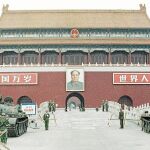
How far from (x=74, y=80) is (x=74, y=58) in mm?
4858

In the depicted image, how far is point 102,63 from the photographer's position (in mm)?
53000

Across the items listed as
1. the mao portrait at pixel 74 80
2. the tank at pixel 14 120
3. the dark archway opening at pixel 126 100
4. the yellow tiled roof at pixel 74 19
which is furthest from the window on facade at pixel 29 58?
the tank at pixel 14 120

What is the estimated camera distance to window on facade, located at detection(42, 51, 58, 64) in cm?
5341

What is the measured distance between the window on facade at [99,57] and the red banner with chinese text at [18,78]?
797 centimetres

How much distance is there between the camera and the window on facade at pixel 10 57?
53812 millimetres

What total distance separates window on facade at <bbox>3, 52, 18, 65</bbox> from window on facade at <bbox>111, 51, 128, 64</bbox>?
466 inches

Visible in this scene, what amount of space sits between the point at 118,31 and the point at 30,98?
1455cm

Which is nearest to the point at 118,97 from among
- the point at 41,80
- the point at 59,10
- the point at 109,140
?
the point at 41,80

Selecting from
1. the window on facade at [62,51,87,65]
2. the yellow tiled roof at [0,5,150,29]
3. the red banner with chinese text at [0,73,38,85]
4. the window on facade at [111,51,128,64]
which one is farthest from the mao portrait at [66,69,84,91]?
the yellow tiled roof at [0,5,150,29]

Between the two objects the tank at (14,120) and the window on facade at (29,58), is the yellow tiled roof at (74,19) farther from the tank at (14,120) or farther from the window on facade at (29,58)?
the tank at (14,120)

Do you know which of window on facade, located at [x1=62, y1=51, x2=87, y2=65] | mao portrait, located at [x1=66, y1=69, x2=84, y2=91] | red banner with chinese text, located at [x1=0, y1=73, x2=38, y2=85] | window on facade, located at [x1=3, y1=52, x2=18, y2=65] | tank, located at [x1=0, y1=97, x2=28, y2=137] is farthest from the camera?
window on facade, located at [x1=3, y1=52, x2=18, y2=65]

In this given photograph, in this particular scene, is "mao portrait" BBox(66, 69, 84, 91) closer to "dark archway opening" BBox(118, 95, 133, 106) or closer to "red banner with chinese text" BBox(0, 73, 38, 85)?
"red banner with chinese text" BBox(0, 73, 38, 85)

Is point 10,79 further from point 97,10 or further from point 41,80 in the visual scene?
point 97,10

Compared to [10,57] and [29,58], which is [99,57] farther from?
[10,57]
